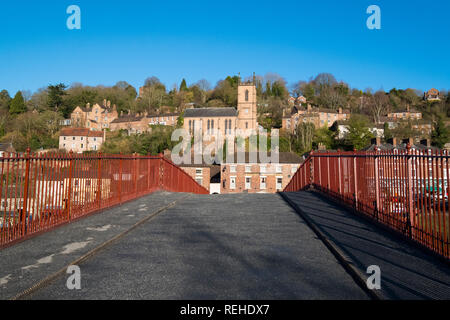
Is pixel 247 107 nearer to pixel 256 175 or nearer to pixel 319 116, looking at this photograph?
pixel 319 116

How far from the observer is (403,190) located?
19.9 feet

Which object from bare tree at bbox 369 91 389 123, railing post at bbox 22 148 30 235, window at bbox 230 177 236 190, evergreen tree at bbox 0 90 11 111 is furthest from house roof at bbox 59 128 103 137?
railing post at bbox 22 148 30 235

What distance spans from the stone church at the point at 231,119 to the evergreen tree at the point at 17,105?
49216mm

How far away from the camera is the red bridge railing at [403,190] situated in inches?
194

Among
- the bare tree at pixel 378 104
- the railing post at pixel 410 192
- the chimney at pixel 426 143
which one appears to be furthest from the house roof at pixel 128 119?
the railing post at pixel 410 192

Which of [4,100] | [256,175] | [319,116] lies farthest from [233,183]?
[4,100]

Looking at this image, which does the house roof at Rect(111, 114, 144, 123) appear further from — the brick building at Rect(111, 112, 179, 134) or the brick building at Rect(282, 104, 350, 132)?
the brick building at Rect(282, 104, 350, 132)

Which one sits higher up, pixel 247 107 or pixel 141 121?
pixel 247 107

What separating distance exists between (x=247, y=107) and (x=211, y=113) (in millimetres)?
9855

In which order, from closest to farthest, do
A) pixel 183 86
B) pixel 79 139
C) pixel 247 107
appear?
1. pixel 79 139
2. pixel 247 107
3. pixel 183 86

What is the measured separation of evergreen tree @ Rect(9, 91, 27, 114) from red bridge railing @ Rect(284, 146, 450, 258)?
331 ft

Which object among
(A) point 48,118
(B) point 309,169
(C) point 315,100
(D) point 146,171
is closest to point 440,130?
(C) point 315,100

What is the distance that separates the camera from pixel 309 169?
1379 centimetres

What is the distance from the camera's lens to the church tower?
8144cm
